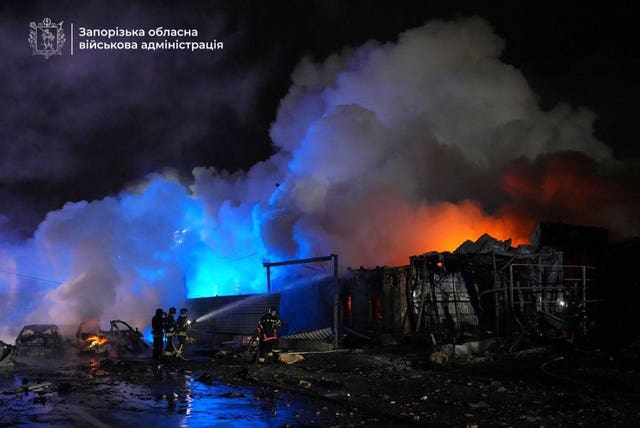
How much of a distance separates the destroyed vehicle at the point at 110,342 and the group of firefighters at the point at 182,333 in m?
1.59

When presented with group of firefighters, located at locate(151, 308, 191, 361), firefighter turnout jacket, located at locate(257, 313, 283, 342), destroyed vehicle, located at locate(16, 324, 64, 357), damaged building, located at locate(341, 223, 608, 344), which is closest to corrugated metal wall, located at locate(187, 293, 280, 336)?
group of firefighters, located at locate(151, 308, 191, 361)

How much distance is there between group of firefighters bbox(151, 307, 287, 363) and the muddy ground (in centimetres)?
47

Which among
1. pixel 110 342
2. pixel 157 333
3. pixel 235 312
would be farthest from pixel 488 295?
pixel 110 342

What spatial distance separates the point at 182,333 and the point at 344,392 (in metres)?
7.62

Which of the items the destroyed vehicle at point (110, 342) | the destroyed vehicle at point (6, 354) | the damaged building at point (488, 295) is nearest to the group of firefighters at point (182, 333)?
the destroyed vehicle at point (110, 342)

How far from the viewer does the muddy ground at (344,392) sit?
24.9 ft

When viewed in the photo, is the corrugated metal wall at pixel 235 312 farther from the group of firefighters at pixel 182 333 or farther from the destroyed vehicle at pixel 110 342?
the group of firefighters at pixel 182 333

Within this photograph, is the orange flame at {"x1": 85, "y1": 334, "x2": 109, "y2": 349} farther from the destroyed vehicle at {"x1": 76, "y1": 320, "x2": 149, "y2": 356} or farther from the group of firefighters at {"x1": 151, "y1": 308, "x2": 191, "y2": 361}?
the group of firefighters at {"x1": 151, "y1": 308, "x2": 191, "y2": 361}

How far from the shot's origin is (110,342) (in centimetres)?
1791

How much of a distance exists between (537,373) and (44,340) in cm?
1307

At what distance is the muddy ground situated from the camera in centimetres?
759

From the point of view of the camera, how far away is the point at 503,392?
9266 millimetres

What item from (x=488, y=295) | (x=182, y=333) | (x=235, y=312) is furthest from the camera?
(x=235, y=312)

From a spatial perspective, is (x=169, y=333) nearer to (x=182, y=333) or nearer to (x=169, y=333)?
(x=169, y=333)
